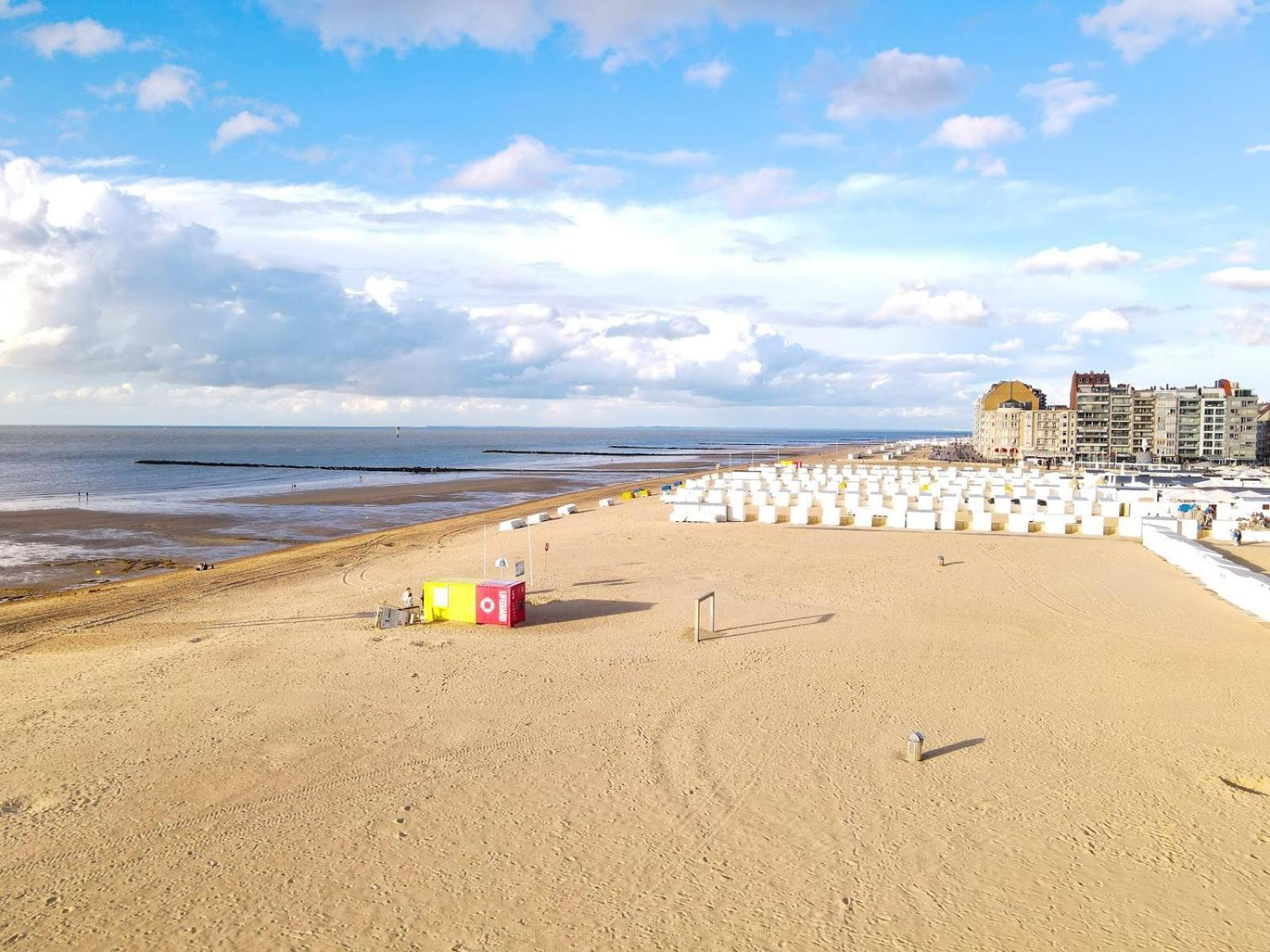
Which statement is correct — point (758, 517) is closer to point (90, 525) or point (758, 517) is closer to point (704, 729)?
point (704, 729)

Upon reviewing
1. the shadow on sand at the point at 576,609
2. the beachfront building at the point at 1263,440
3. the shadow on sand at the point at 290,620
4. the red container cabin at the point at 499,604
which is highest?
the beachfront building at the point at 1263,440

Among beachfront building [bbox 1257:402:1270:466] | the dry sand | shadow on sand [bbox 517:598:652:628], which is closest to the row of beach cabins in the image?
the dry sand

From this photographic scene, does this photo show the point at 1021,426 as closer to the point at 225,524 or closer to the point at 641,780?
the point at 225,524

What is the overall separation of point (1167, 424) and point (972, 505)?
6793 cm

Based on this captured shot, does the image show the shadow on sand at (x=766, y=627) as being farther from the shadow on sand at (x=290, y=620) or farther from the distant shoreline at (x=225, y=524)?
the distant shoreline at (x=225, y=524)

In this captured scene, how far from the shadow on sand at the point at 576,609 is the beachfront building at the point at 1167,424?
74879mm

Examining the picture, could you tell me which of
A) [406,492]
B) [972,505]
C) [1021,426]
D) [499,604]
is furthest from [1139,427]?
[499,604]

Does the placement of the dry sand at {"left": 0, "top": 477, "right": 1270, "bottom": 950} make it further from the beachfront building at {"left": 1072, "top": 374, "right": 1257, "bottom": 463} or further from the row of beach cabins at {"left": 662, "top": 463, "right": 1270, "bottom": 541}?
the beachfront building at {"left": 1072, "top": 374, "right": 1257, "bottom": 463}

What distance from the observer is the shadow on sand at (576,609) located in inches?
618

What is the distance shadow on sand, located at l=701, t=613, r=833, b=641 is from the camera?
14.4 m

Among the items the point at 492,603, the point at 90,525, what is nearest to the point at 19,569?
the point at 90,525

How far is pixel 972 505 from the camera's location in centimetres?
3259

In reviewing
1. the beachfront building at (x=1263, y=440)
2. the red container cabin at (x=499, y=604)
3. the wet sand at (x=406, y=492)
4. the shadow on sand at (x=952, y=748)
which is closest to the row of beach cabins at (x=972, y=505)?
the red container cabin at (x=499, y=604)

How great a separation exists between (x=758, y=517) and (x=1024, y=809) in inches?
898
